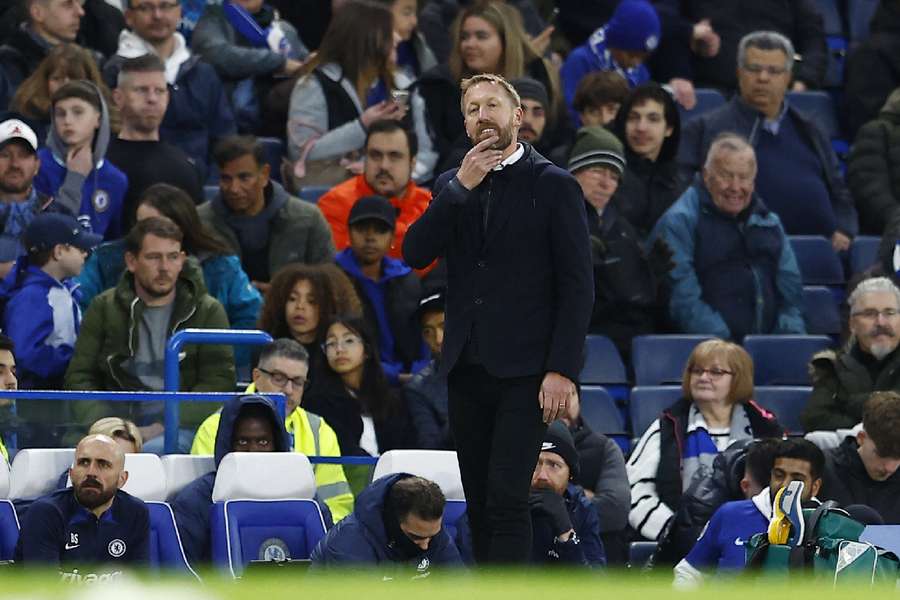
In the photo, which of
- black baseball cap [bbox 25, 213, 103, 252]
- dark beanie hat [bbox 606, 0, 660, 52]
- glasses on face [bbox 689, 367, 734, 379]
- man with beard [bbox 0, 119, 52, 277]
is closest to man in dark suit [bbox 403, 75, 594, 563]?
glasses on face [bbox 689, 367, 734, 379]

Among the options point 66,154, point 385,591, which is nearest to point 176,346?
point 66,154

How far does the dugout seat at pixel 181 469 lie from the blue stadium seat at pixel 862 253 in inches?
202

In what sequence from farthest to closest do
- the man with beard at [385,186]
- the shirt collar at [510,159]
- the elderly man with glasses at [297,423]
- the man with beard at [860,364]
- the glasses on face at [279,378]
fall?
1. the man with beard at [385,186]
2. the man with beard at [860,364]
3. the glasses on face at [279,378]
4. the elderly man with glasses at [297,423]
5. the shirt collar at [510,159]

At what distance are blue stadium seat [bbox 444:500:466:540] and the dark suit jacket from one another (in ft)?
7.97

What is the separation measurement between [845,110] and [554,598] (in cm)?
1162

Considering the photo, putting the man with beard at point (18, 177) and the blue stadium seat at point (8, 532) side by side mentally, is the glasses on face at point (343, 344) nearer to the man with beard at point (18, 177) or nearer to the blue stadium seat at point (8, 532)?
the man with beard at point (18, 177)

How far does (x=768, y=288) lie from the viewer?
1109 cm

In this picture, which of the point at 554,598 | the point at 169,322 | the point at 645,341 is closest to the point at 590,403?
the point at 645,341

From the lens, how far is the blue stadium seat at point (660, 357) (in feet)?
34.5

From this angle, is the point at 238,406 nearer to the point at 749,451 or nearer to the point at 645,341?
the point at 749,451

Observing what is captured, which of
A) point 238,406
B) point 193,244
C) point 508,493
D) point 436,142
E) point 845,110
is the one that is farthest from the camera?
point 845,110

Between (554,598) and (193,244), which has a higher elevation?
(193,244)

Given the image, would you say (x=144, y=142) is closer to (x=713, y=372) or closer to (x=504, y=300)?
(x=713, y=372)

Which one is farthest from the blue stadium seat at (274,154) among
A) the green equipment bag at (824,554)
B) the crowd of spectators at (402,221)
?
the green equipment bag at (824,554)
